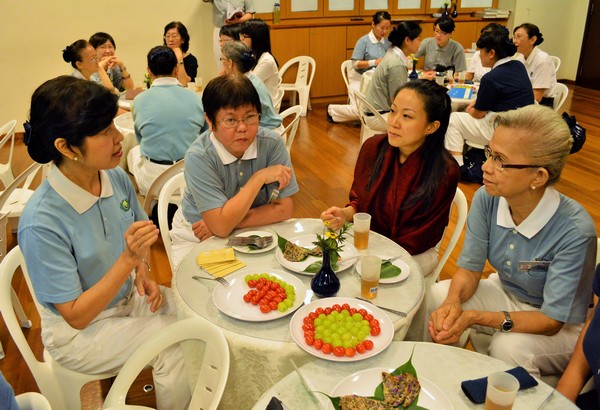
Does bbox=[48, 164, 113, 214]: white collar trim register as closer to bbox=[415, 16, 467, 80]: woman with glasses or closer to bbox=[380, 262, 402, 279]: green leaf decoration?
bbox=[380, 262, 402, 279]: green leaf decoration

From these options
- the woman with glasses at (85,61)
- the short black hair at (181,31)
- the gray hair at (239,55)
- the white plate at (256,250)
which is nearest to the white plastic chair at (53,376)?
the white plate at (256,250)

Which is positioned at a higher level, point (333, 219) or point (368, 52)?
point (368, 52)

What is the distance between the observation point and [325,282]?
5.12 feet

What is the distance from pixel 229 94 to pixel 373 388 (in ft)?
4.14

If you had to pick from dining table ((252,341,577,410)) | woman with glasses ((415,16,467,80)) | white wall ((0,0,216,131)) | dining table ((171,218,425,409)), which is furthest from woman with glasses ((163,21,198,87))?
dining table ((252,341,577,410))

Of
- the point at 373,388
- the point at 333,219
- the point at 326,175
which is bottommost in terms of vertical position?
the point at 326,175

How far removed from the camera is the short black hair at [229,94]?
77.7 inches

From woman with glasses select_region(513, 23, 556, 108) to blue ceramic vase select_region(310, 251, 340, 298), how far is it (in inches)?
166

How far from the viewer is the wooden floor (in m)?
2.55

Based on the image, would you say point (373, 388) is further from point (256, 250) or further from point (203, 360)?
point (256, 250)

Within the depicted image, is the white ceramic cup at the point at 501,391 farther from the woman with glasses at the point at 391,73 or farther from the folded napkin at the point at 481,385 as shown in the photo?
the woman with glasses at the point at 391,73

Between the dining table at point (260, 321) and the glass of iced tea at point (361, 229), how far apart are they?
1.2 inches

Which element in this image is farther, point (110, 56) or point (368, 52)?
point (368, 52)

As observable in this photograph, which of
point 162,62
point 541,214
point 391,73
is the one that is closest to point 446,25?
point 391,73
